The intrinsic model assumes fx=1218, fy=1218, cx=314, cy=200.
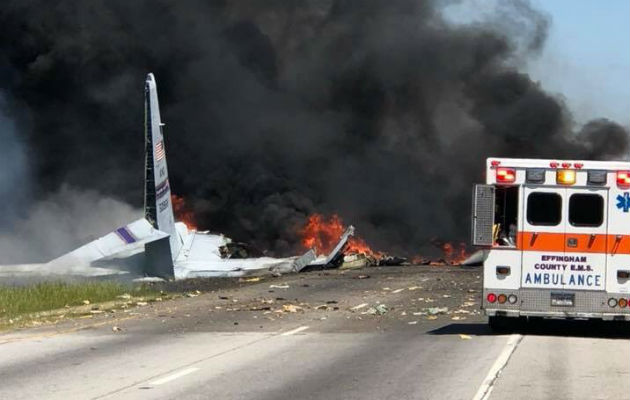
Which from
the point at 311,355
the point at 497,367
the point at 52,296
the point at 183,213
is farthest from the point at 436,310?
the point at 183,213

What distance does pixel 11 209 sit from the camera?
162 feet

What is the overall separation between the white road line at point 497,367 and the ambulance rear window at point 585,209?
2.07 metres

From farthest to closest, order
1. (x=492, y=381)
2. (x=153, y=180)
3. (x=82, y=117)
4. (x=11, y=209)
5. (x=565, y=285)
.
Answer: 1. (x=82, y=117)
2. (x=11, y=209)
3. (x=153, y=180)
4. (x=565, y=285)
5. (x=492, y=381)

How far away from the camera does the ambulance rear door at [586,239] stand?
744 inches

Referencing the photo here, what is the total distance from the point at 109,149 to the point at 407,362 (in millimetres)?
42720

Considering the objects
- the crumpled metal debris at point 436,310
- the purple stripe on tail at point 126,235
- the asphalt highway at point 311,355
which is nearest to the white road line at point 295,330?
the asphalt highway at point 311,355

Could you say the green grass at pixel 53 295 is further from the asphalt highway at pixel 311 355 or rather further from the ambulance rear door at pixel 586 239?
the ambulance rear door at pixel 586 239

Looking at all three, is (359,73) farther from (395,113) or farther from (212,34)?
(212,34)

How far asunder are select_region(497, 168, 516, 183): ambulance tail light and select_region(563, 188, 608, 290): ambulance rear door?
0.92 m

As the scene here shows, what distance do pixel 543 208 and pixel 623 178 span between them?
51.9 inches

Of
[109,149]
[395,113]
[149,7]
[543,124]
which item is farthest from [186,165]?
[543,124]

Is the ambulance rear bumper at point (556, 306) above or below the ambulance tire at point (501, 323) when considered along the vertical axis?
above

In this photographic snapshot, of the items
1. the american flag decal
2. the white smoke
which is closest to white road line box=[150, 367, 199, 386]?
the american flag decal

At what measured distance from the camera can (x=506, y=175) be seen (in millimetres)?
19172
